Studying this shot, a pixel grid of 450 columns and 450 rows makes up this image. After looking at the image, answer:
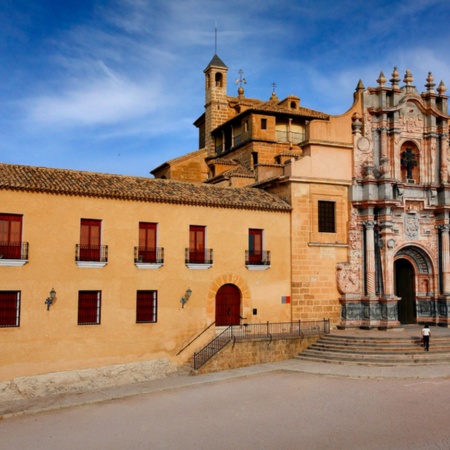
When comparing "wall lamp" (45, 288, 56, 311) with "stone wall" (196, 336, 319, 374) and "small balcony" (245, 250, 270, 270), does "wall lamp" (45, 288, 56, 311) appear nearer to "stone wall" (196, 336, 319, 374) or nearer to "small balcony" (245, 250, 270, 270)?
"stone wall" (196, 336, 319, 374)

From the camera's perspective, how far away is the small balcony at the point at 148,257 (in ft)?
78.7

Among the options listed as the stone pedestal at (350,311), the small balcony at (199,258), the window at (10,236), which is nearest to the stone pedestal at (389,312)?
the stone pedestal at (350,311)

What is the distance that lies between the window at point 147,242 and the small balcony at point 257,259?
4.56 meters

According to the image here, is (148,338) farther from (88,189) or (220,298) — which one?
(88,189)

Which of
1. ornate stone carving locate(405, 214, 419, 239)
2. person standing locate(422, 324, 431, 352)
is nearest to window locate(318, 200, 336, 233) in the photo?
ornate stone carving locate(405, 214, 419, 239)

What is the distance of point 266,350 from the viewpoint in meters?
24.7

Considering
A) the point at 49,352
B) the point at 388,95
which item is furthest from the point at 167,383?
the point at 388,95

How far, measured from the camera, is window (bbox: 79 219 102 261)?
2302cm

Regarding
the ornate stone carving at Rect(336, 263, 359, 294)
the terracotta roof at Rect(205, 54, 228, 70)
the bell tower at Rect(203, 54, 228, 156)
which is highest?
the terracotta roof at Rect(205, 54, 228, 70)

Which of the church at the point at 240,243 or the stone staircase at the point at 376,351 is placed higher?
the church at the point at 240,243

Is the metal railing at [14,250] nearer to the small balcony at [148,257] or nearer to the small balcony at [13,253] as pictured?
the small balcony at [13,253]

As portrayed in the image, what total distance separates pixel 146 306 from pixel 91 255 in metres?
3.16

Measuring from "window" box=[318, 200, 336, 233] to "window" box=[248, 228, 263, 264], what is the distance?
139 inches

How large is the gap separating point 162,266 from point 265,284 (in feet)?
17.5
